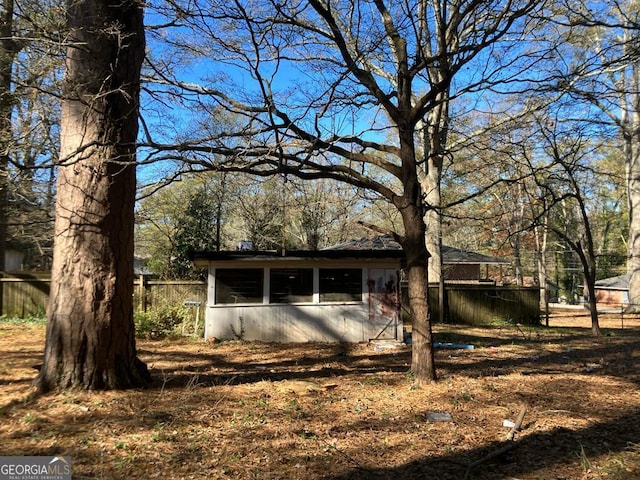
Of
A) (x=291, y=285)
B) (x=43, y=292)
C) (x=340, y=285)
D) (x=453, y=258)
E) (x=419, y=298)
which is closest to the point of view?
(x=419, y=298)

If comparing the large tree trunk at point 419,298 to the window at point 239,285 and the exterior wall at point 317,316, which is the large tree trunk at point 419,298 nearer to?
the exterior wall at point 317,316

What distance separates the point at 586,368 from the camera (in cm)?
841

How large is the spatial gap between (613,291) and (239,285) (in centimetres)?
4786

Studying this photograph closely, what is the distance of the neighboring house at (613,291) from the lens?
4166 cm

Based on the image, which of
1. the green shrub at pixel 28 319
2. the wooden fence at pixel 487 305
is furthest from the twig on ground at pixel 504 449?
the wooden fence at pixel 487 305

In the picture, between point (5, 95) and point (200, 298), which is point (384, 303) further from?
point (5, 95)

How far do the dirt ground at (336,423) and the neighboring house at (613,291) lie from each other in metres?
38.8

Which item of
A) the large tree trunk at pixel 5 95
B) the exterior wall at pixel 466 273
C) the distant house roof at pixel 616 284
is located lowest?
the distant house roof at pixel 616 284

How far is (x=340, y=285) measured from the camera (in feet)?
42.4

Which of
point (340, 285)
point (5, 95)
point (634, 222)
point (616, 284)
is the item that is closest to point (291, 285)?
point (340, 285)

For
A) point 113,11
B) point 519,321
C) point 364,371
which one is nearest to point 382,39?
point 113,11

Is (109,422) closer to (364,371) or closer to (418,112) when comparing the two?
(364,371)

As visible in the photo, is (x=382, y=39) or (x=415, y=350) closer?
(x=415, y=350)

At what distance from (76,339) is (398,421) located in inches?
152
